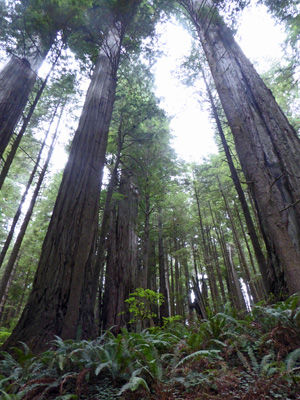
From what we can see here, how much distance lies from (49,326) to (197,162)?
14.3 m

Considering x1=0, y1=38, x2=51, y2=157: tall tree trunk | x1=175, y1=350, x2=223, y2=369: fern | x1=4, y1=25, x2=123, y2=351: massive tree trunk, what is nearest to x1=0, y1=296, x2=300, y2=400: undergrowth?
x1=175, y1=350, x2=223, y2=369: fern

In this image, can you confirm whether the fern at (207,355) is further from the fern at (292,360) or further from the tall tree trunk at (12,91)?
the tall tree trunk at (12,91)

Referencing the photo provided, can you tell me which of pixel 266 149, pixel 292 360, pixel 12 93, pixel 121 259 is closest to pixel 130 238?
pixel 121 259

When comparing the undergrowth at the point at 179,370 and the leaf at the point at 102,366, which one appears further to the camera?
the leaf at the point at 102,366

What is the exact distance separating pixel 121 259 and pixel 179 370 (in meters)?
5.12

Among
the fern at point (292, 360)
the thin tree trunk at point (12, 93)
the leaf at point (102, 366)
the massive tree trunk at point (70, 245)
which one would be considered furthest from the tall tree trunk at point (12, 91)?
the fern at point (292, 360)

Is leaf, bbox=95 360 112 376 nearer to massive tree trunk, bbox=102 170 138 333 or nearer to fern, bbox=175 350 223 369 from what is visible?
fern, bbox=175 350 223 369

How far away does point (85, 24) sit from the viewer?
5.12 metres

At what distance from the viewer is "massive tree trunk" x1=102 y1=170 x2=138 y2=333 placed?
19.1 feet

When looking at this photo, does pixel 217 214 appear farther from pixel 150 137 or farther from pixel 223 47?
pixel 223 47

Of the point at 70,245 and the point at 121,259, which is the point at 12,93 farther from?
the point at 121,259

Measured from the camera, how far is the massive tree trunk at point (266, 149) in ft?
8.99

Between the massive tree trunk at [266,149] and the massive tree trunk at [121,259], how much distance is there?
4.16m

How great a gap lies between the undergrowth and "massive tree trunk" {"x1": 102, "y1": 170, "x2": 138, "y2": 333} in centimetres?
359
